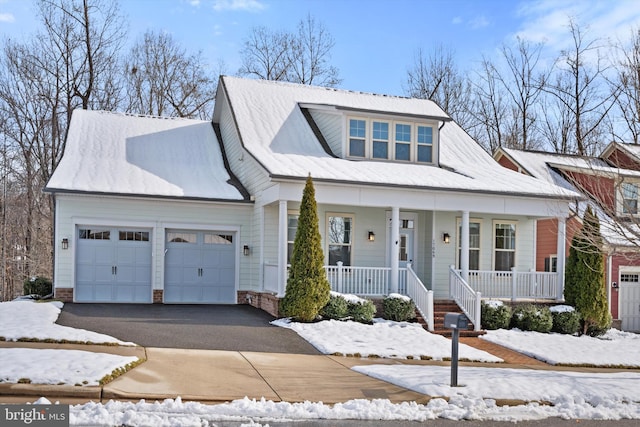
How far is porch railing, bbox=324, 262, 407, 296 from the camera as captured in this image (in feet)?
55.0

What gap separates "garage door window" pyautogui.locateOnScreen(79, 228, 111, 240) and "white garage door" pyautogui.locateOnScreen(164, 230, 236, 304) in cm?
170

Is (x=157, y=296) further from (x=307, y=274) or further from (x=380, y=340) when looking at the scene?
(x=380, y=340)

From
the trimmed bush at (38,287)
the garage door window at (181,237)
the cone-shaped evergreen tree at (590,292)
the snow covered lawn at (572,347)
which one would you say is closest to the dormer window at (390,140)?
the garage door window at (181,237)

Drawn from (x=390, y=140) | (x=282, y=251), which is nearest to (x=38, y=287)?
(x=282, y=251)

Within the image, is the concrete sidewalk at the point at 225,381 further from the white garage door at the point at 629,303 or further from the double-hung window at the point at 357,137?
the white garage door at the point at 629,303

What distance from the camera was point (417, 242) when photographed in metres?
19.2

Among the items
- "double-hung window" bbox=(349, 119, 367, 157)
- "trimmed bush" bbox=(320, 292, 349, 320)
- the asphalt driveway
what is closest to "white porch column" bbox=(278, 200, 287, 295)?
the asphalt driveway

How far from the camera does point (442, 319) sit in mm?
16312

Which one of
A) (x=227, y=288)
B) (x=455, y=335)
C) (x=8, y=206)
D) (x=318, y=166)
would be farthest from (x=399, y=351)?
(x=8, y=206)

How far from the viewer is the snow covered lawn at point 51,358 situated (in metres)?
7.88

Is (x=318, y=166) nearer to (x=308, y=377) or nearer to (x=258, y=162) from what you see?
(x=258, y=162)

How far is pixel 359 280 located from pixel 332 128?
569 centimetres

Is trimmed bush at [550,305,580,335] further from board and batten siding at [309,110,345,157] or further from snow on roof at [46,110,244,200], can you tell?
snow on roof at [46,110,244,200]

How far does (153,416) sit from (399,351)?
6743 millimetres
